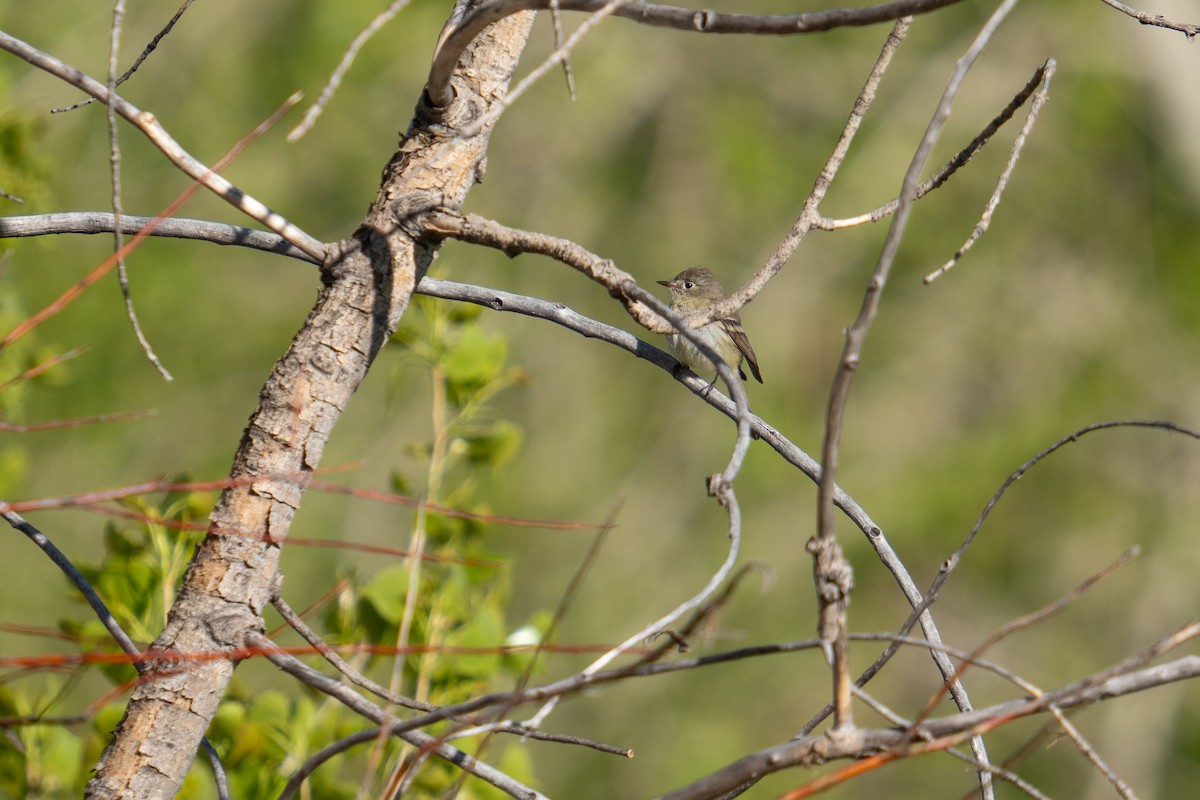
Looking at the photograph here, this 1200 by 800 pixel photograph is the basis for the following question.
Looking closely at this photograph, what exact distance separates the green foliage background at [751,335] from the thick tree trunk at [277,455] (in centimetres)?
517

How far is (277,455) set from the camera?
150cm

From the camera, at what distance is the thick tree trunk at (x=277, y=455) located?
1435 mm

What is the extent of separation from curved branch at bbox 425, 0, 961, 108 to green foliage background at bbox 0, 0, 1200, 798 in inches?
213

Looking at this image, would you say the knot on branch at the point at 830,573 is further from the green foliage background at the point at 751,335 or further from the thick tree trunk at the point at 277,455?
the green foliage background at the point at 751,335

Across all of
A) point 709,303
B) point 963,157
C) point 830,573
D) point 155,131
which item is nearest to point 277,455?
point 155,131

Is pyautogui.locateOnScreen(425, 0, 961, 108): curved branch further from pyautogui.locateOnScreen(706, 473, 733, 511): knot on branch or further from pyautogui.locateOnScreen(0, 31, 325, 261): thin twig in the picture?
pyautogui.locateOnScreen(706, 473, 733, 511): knot on branch

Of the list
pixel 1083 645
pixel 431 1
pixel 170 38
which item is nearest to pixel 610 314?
pixel 431 1

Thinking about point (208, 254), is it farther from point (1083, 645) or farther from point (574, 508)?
point (1083, 645)

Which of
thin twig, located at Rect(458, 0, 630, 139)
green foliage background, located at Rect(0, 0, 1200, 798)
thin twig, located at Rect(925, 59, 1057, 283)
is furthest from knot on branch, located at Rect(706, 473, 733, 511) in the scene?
green foliage background, located at Rect(0, 0, 1200, 798)

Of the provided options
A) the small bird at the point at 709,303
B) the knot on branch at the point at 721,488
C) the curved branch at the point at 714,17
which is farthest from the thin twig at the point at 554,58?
the small bird at the point at 709,303

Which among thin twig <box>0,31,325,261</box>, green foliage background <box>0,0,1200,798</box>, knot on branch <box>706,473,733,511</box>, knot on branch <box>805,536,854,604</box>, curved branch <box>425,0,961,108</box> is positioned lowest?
knot on branch <box>805,536,854,604</box>

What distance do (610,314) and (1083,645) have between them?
157 inches

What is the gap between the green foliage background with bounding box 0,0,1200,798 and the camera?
23.6ft

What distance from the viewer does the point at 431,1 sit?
26.8 feet
